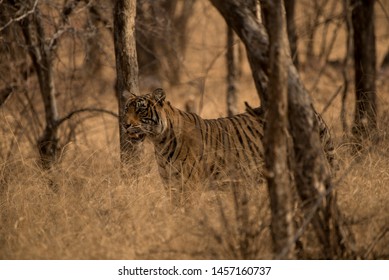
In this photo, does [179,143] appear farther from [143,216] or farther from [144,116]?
[143,216]

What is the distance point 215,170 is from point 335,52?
12.7 metres

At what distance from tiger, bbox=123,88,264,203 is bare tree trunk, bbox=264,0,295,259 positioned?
178 cm

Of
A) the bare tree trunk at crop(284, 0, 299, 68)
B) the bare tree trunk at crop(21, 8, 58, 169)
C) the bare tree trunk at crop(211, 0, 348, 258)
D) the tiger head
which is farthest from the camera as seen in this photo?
the bare tree trunk at crop(284, 0, 299, 68)

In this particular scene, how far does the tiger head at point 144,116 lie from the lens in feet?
20.1

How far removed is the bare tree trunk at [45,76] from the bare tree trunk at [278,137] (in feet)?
12.6

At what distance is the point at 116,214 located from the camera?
521 centimetres

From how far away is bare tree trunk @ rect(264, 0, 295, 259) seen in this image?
3896 mm

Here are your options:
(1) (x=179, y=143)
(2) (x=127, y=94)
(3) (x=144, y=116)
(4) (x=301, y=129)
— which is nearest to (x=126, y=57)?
(2) (x=127, y=94)

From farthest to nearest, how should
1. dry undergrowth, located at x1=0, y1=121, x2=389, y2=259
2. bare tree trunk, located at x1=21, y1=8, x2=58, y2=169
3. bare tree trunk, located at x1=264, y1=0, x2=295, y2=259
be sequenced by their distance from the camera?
bare tree trunk, located at x1=21, y1=8, x2=58, y2=169 → dry undergrowth, located at x1=0, y1=121, x2=389, y2=259 → bare tree trunk, located at x1=264, y1=0, x2=295, y2=259

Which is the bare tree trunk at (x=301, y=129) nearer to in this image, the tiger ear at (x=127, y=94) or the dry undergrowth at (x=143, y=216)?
the dry undergrowth at (x=143, y=216)

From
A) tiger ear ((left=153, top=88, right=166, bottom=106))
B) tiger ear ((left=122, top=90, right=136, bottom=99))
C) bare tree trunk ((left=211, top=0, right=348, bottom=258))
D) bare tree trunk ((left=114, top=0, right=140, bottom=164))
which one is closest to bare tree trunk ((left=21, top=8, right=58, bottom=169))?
bare tree trunk ((left=114, top=0, right=140, bottom=164))

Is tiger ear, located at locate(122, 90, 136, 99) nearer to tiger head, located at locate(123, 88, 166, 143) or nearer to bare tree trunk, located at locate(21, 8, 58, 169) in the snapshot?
tiger head, located at locate(123, 88, 166, 143)

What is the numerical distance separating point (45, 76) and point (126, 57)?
1621 millimetres

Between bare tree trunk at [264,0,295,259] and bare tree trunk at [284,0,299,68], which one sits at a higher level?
bare tree trunk at [284,0,299,68]
